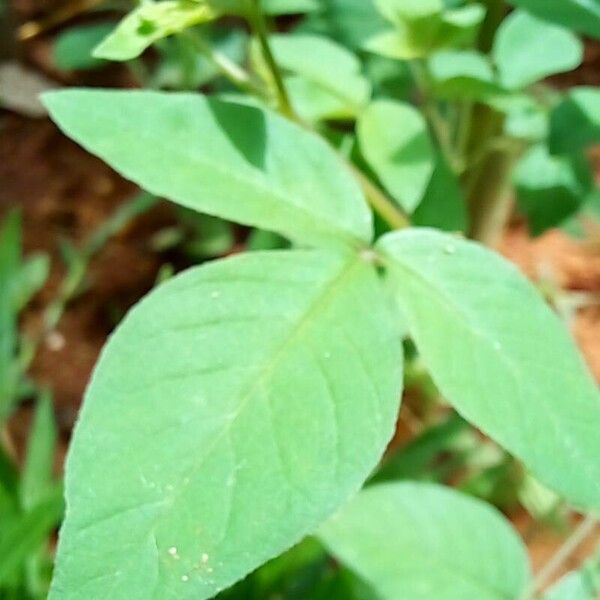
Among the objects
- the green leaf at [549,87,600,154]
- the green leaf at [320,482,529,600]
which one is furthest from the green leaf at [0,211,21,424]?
the green leaf at [549,87,600,154]

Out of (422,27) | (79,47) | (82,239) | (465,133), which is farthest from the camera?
(82,239)

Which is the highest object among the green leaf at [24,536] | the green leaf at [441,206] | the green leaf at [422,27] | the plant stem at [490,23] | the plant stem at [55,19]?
the green leaf at [422,27]

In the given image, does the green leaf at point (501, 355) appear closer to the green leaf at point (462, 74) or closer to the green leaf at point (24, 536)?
the green leaf at point (462, 74)

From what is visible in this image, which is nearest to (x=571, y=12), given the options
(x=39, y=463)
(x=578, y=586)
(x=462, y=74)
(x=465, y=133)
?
(x=462, y=74)

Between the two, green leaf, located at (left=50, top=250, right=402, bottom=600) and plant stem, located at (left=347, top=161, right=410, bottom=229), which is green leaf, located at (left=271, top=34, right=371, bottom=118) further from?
green leaf, located at (left=50, top=250, right=402, bottom=600)

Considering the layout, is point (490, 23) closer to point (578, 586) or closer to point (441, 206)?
point (441, 206)

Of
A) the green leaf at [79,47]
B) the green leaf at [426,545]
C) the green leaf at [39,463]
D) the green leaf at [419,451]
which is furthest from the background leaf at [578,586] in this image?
the green leaf at [79,47]

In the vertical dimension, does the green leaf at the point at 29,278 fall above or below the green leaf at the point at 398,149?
below
